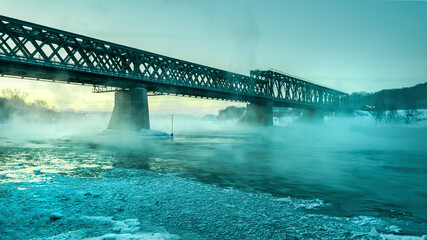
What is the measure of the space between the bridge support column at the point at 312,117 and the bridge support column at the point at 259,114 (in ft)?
129

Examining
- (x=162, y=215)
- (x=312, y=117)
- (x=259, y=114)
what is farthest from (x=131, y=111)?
(x=312, y=117)

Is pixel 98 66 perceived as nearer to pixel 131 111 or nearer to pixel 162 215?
pixel 131 111

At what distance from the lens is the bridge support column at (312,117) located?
12188 centimetres

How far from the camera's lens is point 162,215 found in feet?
24.9

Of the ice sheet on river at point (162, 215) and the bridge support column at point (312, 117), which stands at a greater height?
the bridge support column at point (312, 117)

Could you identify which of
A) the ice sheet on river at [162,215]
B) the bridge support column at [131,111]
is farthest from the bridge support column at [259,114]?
the ice sheet on river at [162,215]

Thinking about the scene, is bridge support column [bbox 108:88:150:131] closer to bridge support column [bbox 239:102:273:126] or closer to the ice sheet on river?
the ice sheet on river

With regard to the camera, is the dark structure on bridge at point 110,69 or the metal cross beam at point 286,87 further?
the metal cross beam at point 286,87

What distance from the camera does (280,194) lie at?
995 centimetres

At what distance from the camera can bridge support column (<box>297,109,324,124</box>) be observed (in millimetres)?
121875

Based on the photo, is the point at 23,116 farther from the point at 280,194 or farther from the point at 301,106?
the point at 280,194

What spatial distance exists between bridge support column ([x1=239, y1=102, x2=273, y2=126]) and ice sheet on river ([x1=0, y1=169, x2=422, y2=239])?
3117 inches

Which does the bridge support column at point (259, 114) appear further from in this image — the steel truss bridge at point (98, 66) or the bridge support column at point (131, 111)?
the bridge support column at point (131, 111)

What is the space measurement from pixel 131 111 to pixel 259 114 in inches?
2092
